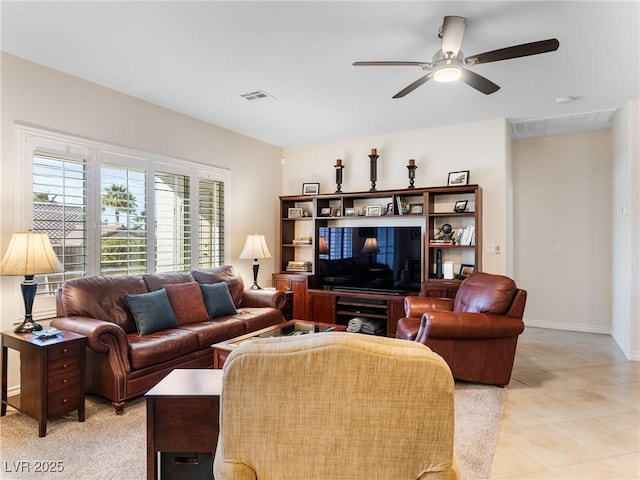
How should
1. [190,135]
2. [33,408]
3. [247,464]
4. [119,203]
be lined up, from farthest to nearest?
1. [190,135]
2. [119,203]
3. [33,408]
4. [247,464]

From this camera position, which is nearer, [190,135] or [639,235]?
[639,235]

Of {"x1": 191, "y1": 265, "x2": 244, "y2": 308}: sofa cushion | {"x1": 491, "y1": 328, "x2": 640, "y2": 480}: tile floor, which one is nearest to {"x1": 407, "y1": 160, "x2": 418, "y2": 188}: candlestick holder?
{"x1": 491, "y1": 328, "x2": 640, "y2": 480}: tile floor

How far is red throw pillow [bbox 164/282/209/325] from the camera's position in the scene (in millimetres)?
3687

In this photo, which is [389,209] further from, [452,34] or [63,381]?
[63,381]

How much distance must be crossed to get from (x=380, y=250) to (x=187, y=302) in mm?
2473

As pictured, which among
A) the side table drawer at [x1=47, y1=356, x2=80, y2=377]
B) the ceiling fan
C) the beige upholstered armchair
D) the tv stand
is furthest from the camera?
the tv stand

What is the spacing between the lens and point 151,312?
3.38 meters

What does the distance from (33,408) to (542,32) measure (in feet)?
14.0

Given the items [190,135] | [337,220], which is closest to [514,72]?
[337,220]

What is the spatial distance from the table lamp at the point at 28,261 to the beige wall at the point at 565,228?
5698 mm

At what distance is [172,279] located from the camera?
3.97m

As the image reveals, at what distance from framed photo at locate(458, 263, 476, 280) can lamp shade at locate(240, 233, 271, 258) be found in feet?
7.99

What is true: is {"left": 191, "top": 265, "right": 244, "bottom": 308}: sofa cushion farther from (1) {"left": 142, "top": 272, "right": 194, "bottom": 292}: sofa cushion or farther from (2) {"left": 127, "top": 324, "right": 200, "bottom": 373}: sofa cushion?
(2) {"left": 127, "top": 324, "right": 200, "bottom": 373}: sofa cushion

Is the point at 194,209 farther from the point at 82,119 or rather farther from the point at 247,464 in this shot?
the point at 247,464
